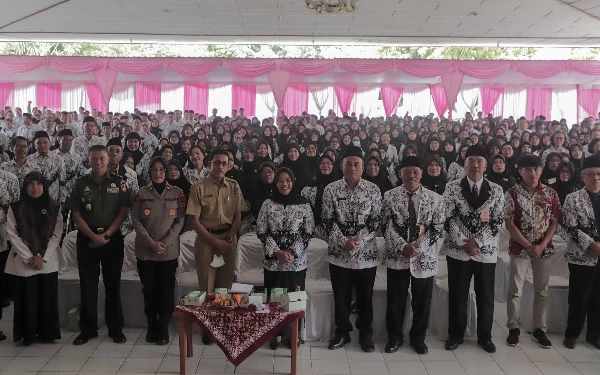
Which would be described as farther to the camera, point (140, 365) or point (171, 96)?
point (171, 96)

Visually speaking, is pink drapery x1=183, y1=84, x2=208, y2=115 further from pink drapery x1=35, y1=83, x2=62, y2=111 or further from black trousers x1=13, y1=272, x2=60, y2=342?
black trousers x1=13, y1=272, x2=60, y2=342

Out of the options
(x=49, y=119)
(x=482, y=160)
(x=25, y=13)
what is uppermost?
(x=25, y=13)

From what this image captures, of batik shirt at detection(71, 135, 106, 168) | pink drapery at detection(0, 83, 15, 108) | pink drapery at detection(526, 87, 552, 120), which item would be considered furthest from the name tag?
pink drapery at detection(0, 83, 15, 108)

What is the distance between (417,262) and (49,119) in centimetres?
841

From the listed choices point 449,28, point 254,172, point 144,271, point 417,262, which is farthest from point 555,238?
point 449,28

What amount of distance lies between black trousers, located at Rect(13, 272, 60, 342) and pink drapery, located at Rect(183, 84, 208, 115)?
12.3 meters

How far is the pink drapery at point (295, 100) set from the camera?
15.9 m

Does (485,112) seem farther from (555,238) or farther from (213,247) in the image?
(213,247)

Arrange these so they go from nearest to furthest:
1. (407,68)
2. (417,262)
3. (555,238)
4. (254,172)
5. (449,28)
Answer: (417,262) → (555,238) → (254,172) → (449,28) → (407,68)

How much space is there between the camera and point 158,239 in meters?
4.14

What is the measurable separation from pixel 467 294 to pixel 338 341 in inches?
Answer: 42.2

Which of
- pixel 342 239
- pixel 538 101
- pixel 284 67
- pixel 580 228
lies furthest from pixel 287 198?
pixel 538 101

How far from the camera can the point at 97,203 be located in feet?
13.5

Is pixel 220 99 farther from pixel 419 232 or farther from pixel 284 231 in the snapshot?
pixel 419 232
